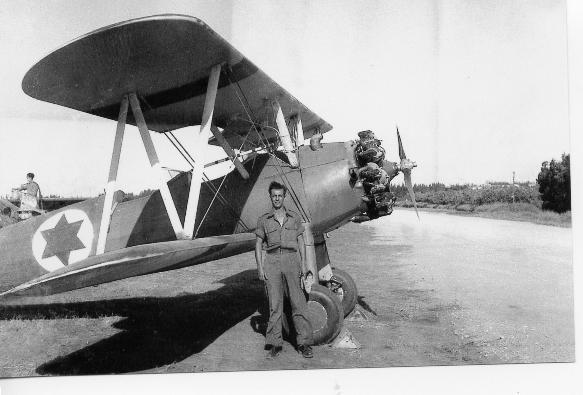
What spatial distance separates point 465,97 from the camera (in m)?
5.42

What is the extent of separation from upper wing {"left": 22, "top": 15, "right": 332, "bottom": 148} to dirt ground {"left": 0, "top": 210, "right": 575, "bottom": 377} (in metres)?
2.47

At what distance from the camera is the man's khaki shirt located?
11.9ft

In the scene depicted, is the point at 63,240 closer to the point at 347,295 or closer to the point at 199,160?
the point at 199,160

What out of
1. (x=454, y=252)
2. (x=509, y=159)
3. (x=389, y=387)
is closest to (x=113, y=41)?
(x=389, y=387)

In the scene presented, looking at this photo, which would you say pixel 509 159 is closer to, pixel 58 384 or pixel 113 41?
pixel 113 41

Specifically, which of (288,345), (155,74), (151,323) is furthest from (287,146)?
(151,323)

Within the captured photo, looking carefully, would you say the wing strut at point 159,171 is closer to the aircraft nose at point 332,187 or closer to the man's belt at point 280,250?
the man's belt at point 280,250

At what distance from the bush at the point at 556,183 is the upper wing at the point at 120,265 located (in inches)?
155

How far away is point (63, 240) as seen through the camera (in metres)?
4.70

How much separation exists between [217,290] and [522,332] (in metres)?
4.28

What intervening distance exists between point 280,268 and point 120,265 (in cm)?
139

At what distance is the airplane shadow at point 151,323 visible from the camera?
382 cm

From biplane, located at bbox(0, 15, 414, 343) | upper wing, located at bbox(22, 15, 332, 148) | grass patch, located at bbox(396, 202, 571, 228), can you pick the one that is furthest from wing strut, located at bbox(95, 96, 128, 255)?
grass patch, located at bbox(396, 202, 571, 228)

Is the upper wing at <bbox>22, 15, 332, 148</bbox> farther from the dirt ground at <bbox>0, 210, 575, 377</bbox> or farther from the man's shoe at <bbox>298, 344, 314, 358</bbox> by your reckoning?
the man's shoe at <bbox>298, 344, 314, 358</bbox>
